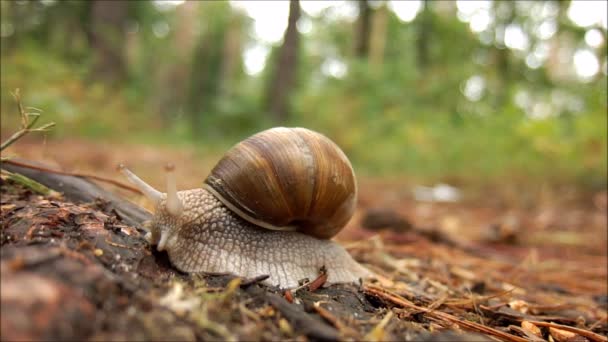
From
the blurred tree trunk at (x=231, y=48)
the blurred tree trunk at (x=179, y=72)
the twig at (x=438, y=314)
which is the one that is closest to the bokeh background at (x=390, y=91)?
the twig at (x=438, y=314)

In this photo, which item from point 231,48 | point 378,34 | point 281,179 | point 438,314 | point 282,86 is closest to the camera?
point 438,314

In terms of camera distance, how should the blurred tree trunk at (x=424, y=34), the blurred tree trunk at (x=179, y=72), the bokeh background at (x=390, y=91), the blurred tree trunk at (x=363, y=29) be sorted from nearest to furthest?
1. the bokeh background at (x=390, y=91)
2. the blurred tree trunk at (x=363, y=29)
3. the blurred tree trunk at (x=424, y=34)
4. the blurred tree trunk at (x=179, y=72)

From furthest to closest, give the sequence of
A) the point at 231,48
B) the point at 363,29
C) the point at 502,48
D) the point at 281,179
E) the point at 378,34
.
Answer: the point at 231,48 → the point at 502,48 → the point at 363,29 → the point at 378,34 → the point at 281,179

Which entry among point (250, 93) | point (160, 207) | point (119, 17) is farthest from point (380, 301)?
point (250, 93)

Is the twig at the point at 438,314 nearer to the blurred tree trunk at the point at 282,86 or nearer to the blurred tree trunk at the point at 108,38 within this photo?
the blurred tree trunk at the point at 282,86

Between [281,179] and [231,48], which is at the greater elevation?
[231,48]

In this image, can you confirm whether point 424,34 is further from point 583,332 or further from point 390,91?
point 583,332

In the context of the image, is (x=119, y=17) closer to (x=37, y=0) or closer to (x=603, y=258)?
(x=37, y=0)

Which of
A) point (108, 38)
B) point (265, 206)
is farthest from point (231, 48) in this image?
point (265, 206)
